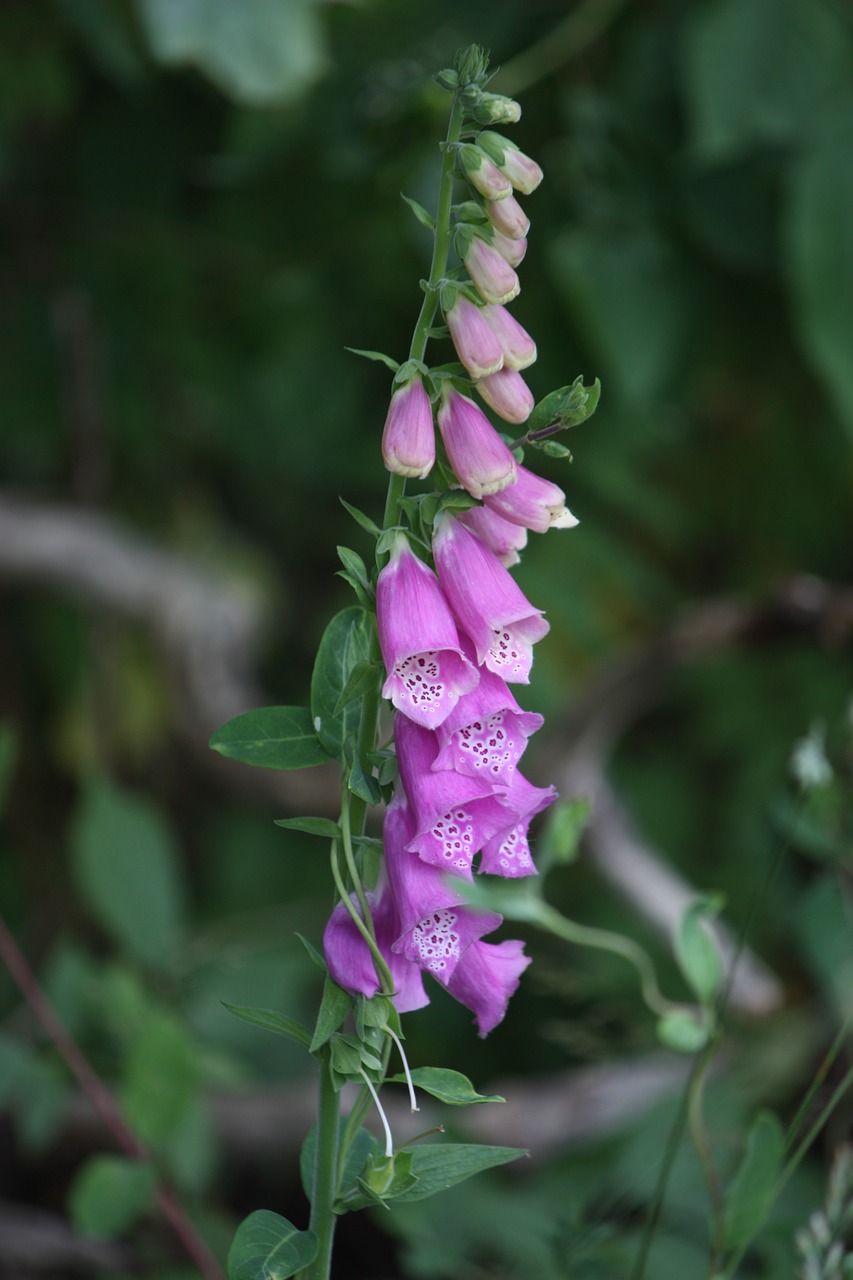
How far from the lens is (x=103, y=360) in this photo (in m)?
1.99

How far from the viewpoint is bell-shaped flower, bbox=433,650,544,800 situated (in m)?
0.56

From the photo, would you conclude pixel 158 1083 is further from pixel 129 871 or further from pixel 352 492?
pixel 352 492

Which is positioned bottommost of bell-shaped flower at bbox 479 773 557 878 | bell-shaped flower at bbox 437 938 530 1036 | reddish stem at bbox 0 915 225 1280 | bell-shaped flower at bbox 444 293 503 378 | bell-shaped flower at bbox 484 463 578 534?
reddish stem at bbox 0 915 225 1280

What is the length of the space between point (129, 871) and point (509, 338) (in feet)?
3.24

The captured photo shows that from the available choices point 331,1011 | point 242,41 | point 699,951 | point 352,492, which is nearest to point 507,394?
point 331,1011

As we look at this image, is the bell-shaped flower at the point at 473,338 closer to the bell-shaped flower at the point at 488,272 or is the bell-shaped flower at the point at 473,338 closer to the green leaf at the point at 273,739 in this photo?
the bell-shaped flower at the point at 488,272

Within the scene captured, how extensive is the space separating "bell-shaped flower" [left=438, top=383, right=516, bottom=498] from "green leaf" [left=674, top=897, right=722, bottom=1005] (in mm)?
346

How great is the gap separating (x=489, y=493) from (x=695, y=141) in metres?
1.02

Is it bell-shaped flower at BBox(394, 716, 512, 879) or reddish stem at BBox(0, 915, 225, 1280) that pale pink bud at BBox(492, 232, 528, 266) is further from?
reddish stem at BBox(0, 915, 225, 1280)

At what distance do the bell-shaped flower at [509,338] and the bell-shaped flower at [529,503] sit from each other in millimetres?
52

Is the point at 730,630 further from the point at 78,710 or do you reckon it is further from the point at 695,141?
the point at 78,710

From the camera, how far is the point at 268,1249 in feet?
1.84

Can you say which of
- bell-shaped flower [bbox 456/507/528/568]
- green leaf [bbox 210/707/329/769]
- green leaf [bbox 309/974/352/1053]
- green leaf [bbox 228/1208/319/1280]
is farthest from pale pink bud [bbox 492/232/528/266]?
green leaf [bbox 228/1208/319/1280]

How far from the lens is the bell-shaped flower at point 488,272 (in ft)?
1.75
